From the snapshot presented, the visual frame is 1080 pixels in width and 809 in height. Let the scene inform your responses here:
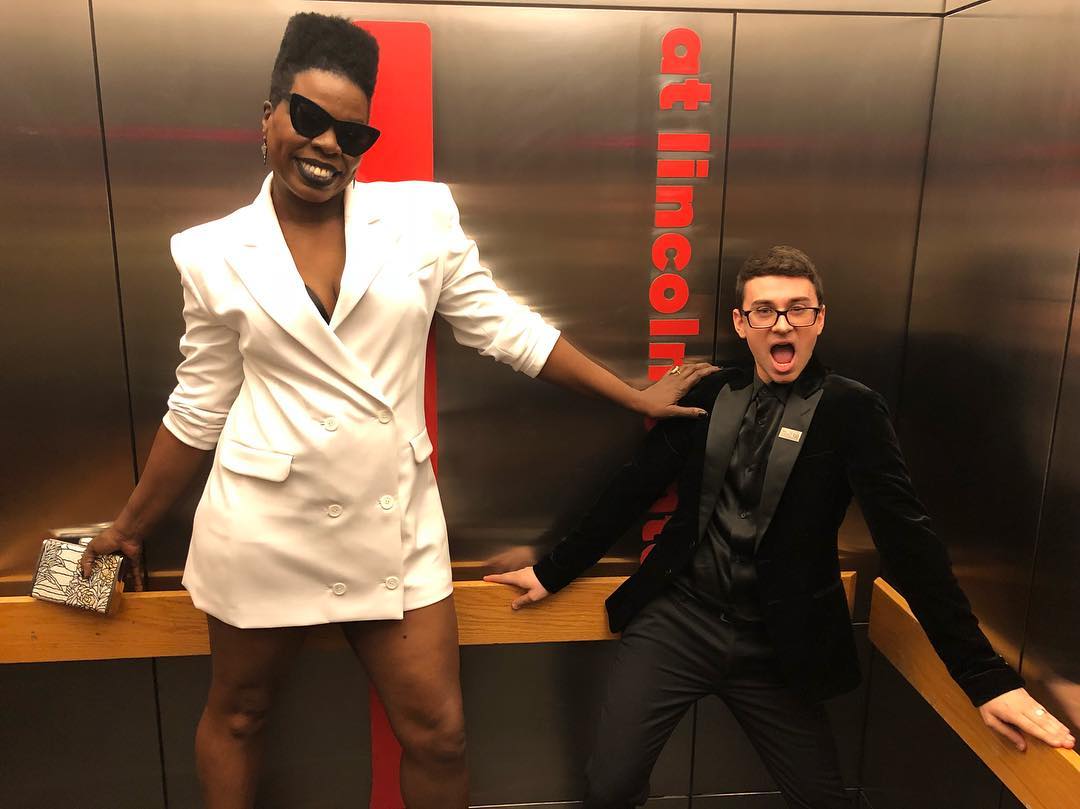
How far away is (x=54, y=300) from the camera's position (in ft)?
6.73

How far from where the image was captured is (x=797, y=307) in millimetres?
1775

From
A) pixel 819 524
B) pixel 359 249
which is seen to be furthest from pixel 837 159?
pixel 359 249

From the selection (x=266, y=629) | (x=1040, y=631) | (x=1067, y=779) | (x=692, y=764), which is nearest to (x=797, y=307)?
(x=1040, y=631)

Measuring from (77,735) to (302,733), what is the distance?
63 centimetres

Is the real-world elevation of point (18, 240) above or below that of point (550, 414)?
above

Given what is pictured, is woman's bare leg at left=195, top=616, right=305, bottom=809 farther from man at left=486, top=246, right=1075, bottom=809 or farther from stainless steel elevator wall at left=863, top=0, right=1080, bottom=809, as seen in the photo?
stainless steel elevator wall at left=863, top=0, right=1080, bottom=809

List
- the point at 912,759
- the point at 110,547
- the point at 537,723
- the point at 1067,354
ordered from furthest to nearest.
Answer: the point at 537,723 → the point at 912,759 → the point at 110,547 → the point at 1067,354

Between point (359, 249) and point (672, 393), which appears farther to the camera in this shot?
point (672, 393)

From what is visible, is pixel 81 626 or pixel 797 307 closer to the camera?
pixel 797 307

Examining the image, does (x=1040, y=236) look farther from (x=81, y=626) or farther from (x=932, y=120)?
(x=81, y=626)

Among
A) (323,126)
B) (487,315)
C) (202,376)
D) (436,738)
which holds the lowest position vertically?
(436,738)

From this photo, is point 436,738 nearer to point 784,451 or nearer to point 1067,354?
point 784,451

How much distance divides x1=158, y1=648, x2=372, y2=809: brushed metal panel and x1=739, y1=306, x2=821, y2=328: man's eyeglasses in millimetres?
1472

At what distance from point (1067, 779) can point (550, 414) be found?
1380 mm
